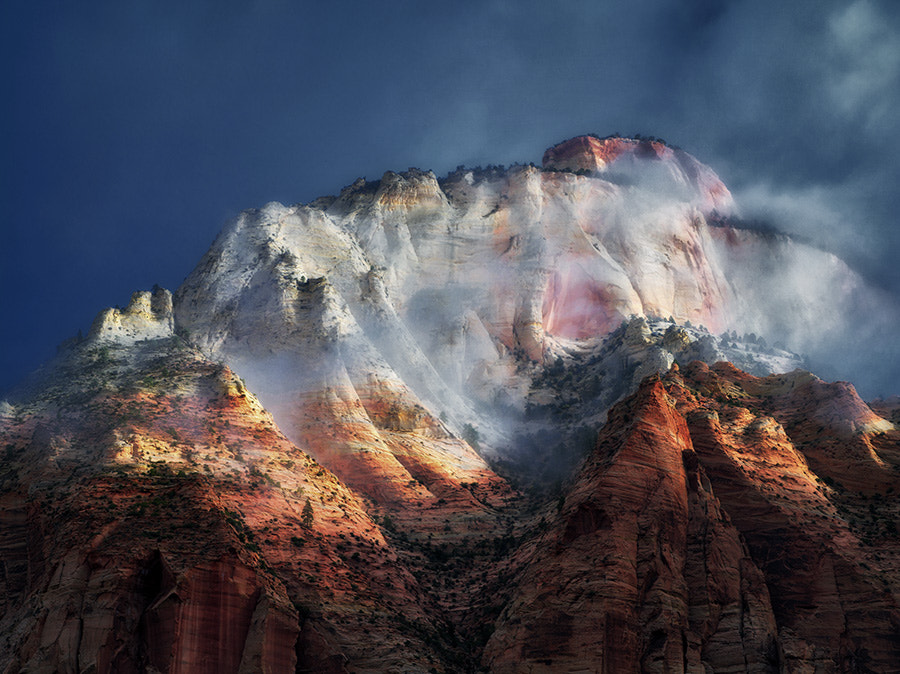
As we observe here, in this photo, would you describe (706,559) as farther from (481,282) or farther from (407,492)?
(481,282)

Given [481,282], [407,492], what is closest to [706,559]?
[407,492]

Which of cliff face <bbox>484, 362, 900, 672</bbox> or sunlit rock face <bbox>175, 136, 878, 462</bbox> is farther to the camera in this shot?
sunlit rock face <bbox>175, 136, 878, 462</bbox>

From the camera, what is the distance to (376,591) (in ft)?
153

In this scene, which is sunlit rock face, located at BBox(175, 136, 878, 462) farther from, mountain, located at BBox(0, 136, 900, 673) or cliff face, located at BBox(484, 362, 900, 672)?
cliff face, located at BBox(484, 362, 900, 672)

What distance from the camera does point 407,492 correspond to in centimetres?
6147

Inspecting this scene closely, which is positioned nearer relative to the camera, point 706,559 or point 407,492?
point 706,559

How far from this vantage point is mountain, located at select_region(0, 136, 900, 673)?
39125 millimetres

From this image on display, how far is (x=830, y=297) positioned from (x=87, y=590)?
5055 inches

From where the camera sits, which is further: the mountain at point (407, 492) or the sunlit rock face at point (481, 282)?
the sunlit rock face at point (481, 282)

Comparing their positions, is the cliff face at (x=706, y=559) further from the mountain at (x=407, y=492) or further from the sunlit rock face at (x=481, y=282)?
the sunlit rock face at (x=481, y=282)

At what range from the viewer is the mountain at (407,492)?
3912cm

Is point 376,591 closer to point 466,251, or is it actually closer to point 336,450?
point 336,450

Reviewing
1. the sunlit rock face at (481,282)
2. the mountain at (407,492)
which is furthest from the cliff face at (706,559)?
the sunlit rock face at (481,282)

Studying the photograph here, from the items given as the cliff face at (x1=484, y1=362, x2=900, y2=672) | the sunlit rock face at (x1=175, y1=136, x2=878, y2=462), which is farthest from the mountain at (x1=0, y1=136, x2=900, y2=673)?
the sunlit rock face at (x1=175, y1=136, x2=878, y2=462)
